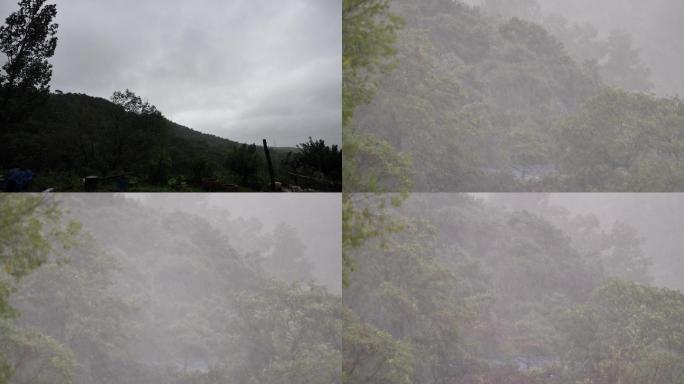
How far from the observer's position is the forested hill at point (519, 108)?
3.62 metres

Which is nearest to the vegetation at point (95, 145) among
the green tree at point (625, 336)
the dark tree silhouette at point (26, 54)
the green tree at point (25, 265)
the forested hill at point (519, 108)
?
the dark tree silhouette at point (26, 54)

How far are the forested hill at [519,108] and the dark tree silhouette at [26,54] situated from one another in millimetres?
1922

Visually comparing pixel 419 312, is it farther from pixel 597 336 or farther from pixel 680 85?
pixel 680 85

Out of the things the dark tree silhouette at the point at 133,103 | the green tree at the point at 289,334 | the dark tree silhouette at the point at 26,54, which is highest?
the dark tree silhouette at the point at 26,54

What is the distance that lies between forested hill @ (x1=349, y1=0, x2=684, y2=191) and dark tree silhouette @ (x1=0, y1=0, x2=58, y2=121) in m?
1.92

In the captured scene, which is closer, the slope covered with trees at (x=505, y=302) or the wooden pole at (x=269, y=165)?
the slope covered with trees at (x=505, y=302)

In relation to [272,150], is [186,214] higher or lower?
lower

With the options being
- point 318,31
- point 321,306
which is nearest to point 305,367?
point 321,306

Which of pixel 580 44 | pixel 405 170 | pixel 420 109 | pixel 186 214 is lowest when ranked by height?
pixel 186 214

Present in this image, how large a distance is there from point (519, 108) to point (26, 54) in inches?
119

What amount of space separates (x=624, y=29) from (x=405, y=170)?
1.68 meters

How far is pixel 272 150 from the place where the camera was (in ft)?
12.3

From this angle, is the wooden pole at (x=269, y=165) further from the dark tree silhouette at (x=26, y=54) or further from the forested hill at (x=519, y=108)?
the dark tree silhouette at (x=26, y=54)

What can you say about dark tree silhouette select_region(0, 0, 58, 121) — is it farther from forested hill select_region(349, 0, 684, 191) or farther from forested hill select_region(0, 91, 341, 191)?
forested hill select_region(349, 0, 684, 191)
